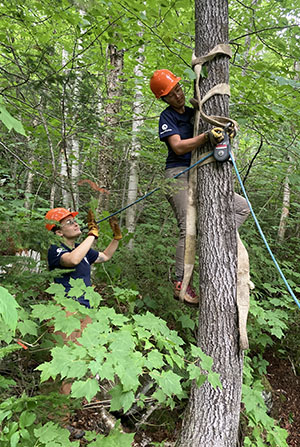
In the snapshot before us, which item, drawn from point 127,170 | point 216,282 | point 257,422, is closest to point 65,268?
point 216,282

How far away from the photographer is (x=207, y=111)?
2.45 metres

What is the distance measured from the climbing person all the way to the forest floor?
1295 millimetres

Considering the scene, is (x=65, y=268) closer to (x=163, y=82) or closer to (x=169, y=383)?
(x=169, y=383)

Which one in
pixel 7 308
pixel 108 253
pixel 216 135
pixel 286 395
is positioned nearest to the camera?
pixel 7 308

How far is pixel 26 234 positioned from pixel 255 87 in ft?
9.54

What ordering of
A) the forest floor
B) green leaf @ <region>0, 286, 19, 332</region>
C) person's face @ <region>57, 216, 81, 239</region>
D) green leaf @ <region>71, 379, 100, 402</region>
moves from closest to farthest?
green leaf @ <region>0, 286, 19, 332</region> → green leaf @ <region>71, 379, 100, 402</region> → the forest floor → person's face @ <region>57, 216, 81, 239</region>

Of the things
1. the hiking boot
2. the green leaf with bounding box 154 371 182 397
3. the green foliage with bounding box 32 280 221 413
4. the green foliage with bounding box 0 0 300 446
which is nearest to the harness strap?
the green foliage with bounding box 0 0 300 446

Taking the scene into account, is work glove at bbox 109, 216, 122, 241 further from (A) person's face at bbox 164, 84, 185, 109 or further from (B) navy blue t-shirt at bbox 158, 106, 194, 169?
(A) person's face at bbox 164, 84, 185, 109

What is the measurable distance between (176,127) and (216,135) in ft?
1.69

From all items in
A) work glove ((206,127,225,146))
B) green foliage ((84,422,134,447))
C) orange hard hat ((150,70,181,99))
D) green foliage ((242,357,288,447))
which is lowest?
green foliage ((242,357,288,447))

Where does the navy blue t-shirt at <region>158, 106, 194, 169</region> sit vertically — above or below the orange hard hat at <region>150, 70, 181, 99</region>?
below

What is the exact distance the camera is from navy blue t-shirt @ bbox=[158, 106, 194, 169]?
267 centimetres

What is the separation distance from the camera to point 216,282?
237 centimetres

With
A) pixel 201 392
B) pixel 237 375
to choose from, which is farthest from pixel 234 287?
pixel 201 392
